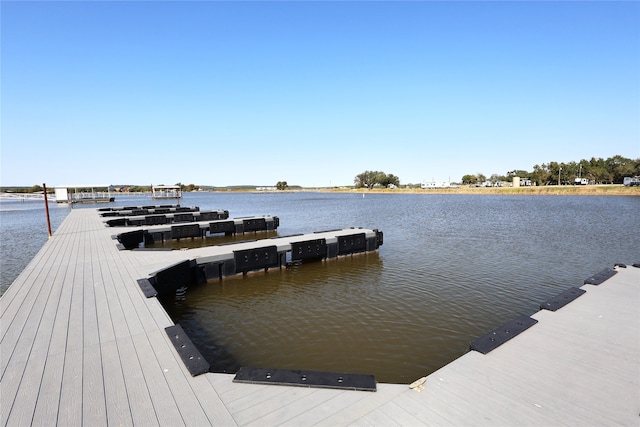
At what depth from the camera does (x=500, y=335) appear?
183 inches

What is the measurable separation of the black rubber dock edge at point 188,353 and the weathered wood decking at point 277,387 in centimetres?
9

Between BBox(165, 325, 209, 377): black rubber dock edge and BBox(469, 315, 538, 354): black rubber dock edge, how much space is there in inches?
145

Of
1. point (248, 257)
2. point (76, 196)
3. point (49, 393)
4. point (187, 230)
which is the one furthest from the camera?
point (76, 196)

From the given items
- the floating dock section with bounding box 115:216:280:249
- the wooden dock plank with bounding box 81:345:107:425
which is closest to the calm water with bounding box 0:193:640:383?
the wooden dock plank with bounding box 81:345:107:425

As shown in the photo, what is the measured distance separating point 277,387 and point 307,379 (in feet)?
1.16

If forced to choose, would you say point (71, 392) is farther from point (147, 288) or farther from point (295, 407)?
point (147, 288)

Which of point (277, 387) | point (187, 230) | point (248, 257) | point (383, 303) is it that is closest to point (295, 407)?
point (277, 387)

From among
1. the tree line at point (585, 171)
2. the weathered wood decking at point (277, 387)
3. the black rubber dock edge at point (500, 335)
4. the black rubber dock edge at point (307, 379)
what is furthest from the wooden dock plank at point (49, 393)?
the tree line at point (585, 171)

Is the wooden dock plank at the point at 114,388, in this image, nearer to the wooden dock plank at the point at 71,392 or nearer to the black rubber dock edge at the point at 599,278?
the wooden dock plank at the point at 71,392

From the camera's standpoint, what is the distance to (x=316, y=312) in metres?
7.77

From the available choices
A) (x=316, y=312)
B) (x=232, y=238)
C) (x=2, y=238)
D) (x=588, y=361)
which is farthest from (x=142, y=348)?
(x=2, y=238)

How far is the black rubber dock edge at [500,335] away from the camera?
14.2 feet

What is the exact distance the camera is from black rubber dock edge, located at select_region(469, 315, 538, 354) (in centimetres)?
432

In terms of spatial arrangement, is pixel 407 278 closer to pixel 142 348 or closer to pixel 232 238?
pixel 142 348
